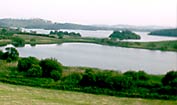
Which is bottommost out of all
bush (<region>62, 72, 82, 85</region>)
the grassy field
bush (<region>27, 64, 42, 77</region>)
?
the grassy field

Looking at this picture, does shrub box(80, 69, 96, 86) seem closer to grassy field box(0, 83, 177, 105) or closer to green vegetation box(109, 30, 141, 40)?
grassy field box(0, 83, 177, 105)

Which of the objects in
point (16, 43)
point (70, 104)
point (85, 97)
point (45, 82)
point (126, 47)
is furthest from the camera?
point (126, 47)

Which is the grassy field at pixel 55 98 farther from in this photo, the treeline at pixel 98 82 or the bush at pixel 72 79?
the bush at pixel 72 79

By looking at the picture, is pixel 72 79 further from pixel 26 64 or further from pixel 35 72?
pixel 26 64

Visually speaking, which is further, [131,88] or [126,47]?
[126,47]

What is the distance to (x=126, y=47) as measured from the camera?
73.4 meters

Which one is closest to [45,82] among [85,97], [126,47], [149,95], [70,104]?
[85,97]

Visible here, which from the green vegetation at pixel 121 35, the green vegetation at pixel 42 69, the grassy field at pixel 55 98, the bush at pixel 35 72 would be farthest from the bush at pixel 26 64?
the green vegetation at pixel 121 35

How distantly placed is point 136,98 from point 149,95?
0.89 m

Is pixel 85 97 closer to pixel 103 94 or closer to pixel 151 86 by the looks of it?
pixel 103 94

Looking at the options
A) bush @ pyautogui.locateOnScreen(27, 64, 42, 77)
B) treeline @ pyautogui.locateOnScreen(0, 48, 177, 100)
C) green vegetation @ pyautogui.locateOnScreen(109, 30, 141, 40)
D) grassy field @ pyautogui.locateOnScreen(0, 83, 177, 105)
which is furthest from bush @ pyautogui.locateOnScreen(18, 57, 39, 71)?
green vegetation @ pyautogui.locateOnScreen(109, 30, 141, 40)

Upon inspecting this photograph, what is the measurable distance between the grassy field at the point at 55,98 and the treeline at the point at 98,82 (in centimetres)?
85

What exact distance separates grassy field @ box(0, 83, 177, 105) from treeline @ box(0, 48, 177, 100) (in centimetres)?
85

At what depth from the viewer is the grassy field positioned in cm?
1914
